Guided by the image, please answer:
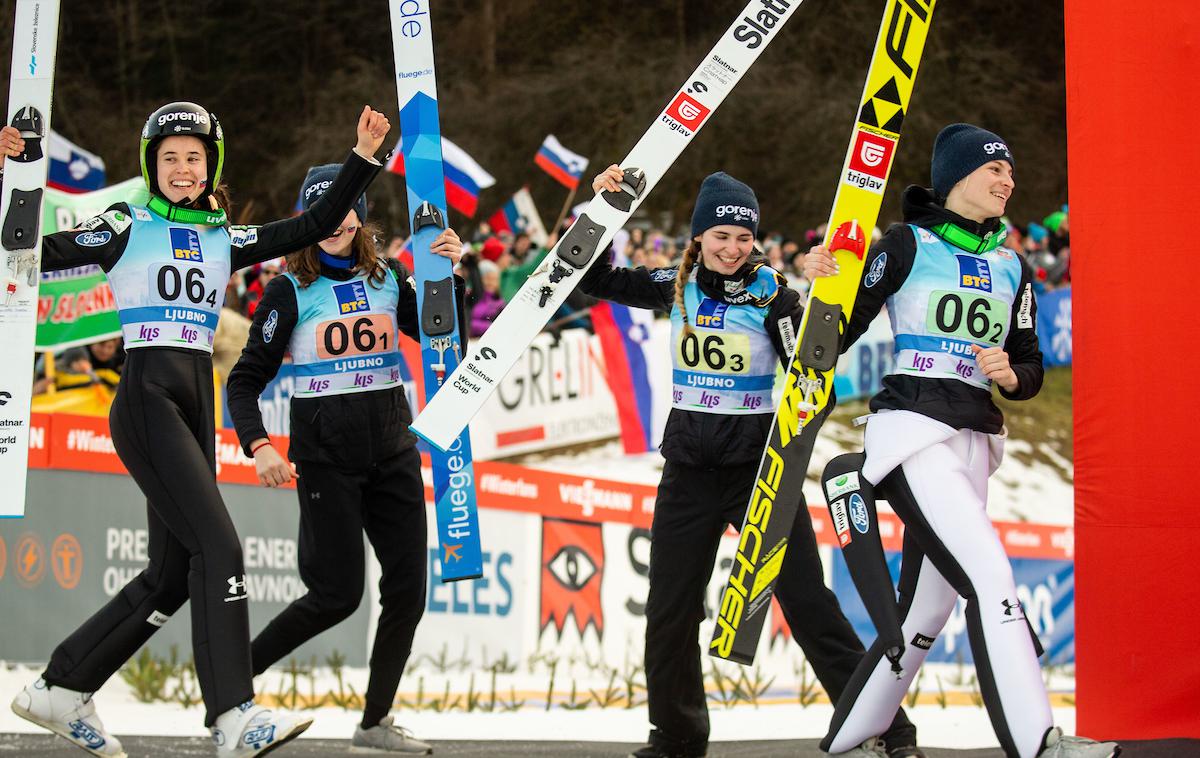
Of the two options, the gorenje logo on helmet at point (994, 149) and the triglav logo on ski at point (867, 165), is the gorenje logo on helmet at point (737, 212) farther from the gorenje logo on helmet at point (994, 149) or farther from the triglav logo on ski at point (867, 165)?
the gorenje logo on helmet at point (994, 149)

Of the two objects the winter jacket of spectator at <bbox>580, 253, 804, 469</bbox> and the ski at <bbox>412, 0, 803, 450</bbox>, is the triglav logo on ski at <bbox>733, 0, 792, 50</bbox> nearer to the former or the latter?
the ski at <bbox>412, 0, 803, 450</bbox>

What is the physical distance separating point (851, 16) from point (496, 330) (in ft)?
71.5

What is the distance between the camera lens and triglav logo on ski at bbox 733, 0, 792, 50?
5.28 metres

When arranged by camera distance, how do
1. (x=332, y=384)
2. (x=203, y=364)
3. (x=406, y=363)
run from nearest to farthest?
(x=203, y=364), (x=332, y=384), (x=406, y=363)

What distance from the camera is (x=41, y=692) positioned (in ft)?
15.5

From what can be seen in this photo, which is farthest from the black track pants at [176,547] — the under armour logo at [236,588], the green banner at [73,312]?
the green banner at [73,312]

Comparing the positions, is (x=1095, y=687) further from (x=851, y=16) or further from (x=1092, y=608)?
(x=851, y=16)

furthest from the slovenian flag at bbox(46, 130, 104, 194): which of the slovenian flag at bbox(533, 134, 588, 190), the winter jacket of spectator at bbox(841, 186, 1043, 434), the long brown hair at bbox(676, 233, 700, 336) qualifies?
the winter jacket of spectator at bbox(841, 186, 1043, 434)

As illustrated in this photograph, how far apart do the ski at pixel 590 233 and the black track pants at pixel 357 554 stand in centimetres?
48

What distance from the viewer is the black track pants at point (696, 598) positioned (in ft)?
16.0

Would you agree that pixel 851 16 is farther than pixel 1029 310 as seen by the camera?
Yes

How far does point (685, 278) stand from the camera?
5145 millimetres

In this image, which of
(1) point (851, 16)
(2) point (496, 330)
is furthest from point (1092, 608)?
(1) point (851, 16)

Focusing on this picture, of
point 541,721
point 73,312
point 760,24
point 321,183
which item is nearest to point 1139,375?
point 760,24
